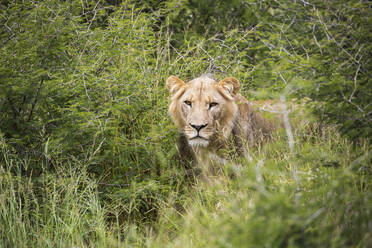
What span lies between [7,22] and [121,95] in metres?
1.39

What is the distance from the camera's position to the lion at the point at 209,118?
414cm

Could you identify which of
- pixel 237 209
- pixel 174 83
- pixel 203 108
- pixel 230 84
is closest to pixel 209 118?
pixel 203 108

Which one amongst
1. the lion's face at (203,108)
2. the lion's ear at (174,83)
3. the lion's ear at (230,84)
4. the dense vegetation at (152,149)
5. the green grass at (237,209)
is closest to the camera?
the green grass at (237,209)

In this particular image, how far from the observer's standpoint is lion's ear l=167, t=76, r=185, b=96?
460cm

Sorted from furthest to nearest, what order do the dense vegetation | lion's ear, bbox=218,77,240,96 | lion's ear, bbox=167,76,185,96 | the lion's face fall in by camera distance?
1. lion's ear, bbox=167,76,185,96
2. lion's ear, bbox=218,77,240,96
3. the lion's face
4. the dense vegetation

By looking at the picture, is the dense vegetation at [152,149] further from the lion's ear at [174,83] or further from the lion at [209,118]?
the lion's ear at [174,83]

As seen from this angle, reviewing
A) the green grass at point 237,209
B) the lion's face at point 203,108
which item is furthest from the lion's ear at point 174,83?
the green grass at point 237,209

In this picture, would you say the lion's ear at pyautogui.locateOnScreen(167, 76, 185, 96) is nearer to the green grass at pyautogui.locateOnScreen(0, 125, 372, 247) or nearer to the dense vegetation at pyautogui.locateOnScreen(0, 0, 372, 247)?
the dense vegetation at pyautogui.locateOnScreen(0, 0, 372, 247)

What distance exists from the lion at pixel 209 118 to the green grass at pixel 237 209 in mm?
272

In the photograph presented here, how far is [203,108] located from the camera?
14.0ft

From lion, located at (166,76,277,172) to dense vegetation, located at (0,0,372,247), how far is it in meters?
0.23

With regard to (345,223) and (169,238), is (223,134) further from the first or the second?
(345,223)

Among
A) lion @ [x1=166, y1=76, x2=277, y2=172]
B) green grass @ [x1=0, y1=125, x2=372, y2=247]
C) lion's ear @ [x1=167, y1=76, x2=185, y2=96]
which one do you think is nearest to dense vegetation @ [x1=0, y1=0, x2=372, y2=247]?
green grass @ [x1=0, y1=125, x2=372, y2=247]

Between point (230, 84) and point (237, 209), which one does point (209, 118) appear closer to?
point (230, 84)
